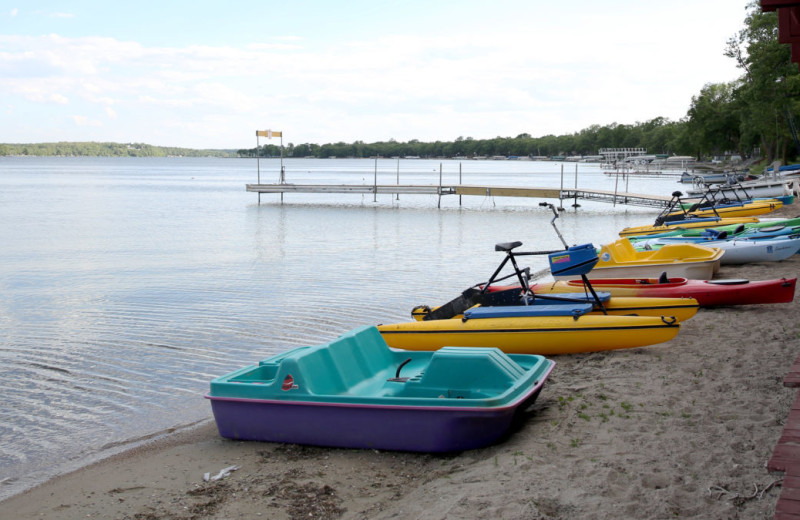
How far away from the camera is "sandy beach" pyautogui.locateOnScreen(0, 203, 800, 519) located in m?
4.65

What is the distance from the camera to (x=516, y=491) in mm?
4898

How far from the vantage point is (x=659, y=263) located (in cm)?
1345

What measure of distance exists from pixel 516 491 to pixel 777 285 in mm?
7282

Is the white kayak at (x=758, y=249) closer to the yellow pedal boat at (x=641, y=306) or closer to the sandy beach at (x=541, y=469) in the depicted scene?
the yellow pedal boat at (x=641, y=306)

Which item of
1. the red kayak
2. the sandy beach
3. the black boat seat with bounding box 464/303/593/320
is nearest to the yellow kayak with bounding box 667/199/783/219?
the red kayak

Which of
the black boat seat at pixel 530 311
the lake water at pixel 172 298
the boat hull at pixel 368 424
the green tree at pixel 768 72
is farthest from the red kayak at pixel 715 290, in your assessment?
the green tree at pixel 768 72

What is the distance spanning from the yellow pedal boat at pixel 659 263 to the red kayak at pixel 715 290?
2.03m

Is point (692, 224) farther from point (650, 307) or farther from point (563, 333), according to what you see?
point (563, 333)

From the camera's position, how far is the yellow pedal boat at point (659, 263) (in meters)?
13.5

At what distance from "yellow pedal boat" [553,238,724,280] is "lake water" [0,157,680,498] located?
3.26m

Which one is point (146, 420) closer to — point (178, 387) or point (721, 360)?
point (178, 387)

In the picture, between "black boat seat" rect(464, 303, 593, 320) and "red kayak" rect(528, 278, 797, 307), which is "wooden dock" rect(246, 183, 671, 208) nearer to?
"red kayak" rect(528, 278, 797, 307)

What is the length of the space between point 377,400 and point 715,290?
265 inches

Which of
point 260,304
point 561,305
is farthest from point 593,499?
point 260,304
